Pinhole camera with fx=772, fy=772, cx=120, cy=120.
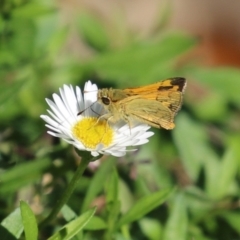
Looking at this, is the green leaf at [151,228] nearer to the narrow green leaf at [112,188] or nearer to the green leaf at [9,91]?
the narrow green leaf at [112,188]

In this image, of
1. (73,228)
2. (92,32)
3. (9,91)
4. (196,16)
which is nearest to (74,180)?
(73,228)

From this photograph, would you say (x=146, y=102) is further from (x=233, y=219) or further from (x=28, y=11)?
(x=28, y=11)

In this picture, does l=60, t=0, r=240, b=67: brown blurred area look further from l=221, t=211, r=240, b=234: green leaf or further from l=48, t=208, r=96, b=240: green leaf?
l=48, t=208, r=96, b=240: green leaf

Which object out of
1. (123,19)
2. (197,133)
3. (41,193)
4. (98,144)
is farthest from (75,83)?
(98,144)

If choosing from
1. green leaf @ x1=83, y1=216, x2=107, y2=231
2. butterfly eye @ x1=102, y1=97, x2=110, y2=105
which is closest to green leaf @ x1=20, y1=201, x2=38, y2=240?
green leaf @ x1=83, y1=216, x2=107, y2=231

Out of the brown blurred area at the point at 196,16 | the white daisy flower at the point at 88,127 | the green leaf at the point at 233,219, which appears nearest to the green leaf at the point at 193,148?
the green leaf at the point at 233,219

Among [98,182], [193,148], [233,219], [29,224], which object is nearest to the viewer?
[29,224]

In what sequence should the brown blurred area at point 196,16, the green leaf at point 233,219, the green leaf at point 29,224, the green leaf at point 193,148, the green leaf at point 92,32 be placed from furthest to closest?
the brown blurred area at point 196,16 < the green leaf at point 92,32 < the green leaf at point 193,148 < the green leaf at point 233,219 < the green leaf at point 29,224

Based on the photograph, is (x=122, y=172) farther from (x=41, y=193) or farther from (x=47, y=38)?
(x=47, y=38)
